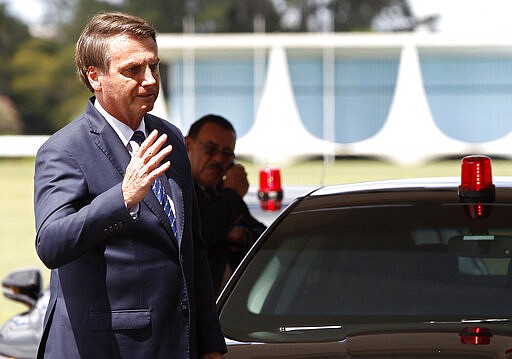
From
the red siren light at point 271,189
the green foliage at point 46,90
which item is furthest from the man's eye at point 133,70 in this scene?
the green foliage at point 46,90

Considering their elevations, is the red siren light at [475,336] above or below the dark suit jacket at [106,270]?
below

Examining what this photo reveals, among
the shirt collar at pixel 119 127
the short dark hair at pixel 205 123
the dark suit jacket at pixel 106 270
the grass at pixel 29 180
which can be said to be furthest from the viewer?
the grass at pixel 29 180

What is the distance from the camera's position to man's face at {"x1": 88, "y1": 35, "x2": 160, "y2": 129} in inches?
101

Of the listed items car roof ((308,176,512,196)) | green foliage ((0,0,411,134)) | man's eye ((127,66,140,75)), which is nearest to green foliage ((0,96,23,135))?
green foliage ((0,0,411,134))

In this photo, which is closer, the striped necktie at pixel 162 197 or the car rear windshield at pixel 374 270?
the striped necktie at pixel 162 197

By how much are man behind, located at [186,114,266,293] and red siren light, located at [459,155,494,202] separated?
1.26m

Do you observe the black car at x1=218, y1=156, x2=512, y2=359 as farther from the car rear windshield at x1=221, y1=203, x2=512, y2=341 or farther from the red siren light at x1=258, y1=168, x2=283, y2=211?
the red siren light at x1=258, y1=168, x2=283, y2=211

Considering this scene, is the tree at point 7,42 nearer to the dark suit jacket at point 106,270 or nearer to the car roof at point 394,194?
the car roof at point 394,194

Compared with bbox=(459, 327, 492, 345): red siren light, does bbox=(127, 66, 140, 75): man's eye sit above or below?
above

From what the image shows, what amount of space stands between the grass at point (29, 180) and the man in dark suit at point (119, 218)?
21.7 feet

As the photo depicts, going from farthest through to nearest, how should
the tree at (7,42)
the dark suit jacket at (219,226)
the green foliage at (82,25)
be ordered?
the tree at (7,42) < the green foliage at (82,25) < the dark suit jacket at (219,226)

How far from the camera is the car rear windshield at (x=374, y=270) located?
3.33 meters

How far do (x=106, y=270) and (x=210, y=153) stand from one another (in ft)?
8.81

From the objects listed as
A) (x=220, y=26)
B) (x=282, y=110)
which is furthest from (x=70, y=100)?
(x=282, y=110)
